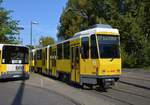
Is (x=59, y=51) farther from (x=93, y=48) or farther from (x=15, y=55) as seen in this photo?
(x=93, y=48)

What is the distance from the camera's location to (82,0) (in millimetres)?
67625

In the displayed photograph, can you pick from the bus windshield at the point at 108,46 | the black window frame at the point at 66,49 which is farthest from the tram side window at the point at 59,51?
the bus windshield at the point at 108,46

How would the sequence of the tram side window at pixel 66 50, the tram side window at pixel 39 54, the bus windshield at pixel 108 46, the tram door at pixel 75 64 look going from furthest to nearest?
the tram side window at pixel 39 54 < the tram side window at pixel 66 50 < the tram door at pixel 75 64 < the bus windshield at pixel 108 46

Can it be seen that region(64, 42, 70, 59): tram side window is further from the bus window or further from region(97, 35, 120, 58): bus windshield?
A: region(97, 35, 120, 58): bus windshield

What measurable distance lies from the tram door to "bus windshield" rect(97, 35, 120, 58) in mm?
2186

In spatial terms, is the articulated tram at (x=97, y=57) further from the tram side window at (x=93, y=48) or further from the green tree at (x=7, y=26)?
the green tree at (x=7, y=26)

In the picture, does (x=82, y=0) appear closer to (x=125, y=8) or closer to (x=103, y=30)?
(x=125, y=8)

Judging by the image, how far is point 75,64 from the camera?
26.1 m

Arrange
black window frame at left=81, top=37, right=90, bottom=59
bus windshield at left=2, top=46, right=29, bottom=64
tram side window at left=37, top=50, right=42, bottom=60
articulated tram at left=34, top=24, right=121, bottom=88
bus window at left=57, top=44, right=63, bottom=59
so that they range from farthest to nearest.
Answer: tram side window at left=37, top=50, right=42, bottom=60, bus windshield at left=2, top=46, right=29, bottom=64, bus window at left=57, top=44, right=63, bottom=59, black window frame at left=81, top=37, right=90, bottom=59, articulated tram at left=34, top=24, right=121, bottom=88

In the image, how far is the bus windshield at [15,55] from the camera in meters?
31.8

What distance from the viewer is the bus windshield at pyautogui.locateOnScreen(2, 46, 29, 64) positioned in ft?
104

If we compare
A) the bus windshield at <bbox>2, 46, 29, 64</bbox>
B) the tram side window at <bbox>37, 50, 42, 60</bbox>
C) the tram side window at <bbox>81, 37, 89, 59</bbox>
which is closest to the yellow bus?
the bus windshield at <bbox>2, 46, 29, 64</bbox>

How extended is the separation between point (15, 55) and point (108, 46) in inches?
421

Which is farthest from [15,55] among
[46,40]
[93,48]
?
[46,40]
